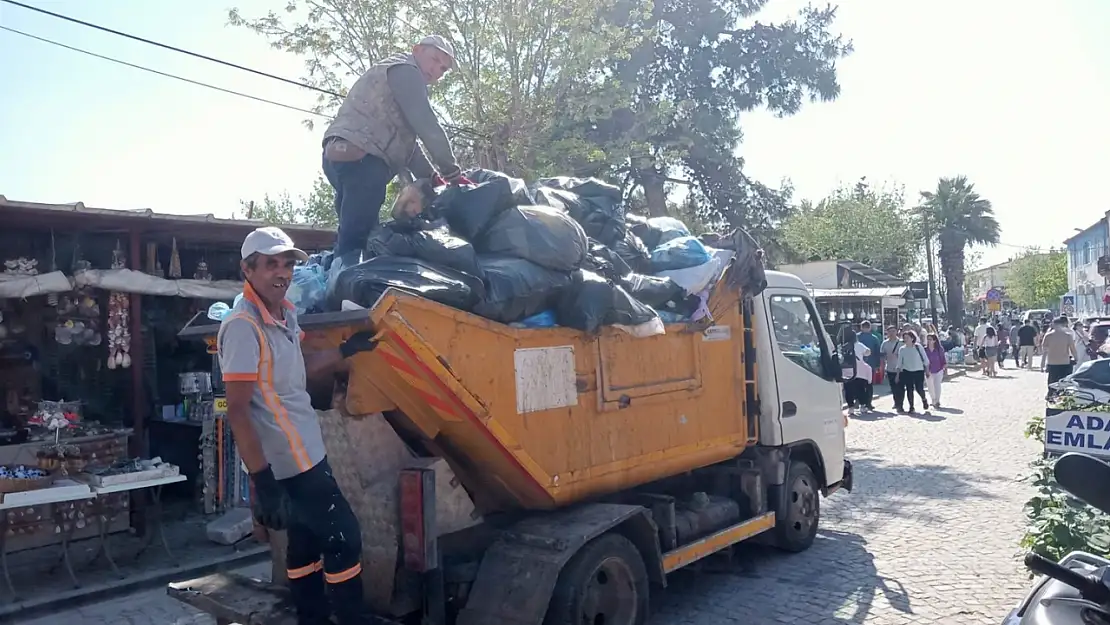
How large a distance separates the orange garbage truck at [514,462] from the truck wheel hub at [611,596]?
0.01 m

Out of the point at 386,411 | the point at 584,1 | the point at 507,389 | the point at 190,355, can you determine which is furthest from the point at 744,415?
the point at 584,1

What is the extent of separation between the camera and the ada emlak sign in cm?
506

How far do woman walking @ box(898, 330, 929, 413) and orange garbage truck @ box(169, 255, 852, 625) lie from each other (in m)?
11.4

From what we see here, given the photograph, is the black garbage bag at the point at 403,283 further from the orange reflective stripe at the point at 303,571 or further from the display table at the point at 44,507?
the display table at the point at 44,507

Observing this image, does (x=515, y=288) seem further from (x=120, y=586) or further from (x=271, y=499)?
(x=120, y=586)

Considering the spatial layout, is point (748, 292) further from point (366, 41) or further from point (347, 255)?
point (366, 41)

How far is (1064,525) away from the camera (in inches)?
193

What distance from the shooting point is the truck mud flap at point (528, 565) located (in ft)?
13.3

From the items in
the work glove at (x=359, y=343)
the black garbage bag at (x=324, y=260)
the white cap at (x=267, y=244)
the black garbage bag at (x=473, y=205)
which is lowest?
the work glove at (x=359, y=343)

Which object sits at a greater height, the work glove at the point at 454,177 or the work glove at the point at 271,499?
the work glove at the point at 454,177

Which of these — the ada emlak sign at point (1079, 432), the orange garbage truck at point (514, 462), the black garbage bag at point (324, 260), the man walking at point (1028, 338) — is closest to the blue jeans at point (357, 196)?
the black garbage bag at point (324, 260)

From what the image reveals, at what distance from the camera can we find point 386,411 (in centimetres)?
424

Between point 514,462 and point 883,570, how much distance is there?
11.9ft

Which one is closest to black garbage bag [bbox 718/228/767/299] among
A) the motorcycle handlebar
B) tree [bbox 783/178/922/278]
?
the motorcycle handlebar
